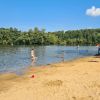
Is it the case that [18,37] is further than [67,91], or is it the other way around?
Result: [18,37]

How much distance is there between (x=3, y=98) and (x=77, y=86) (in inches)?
179

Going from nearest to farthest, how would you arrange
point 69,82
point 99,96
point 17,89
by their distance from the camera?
point 99,96, point 17,89, point 69,82

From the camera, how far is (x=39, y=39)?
182625 mm

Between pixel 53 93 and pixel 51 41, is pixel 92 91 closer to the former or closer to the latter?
pixel 53 93

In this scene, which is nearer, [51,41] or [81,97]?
[81,97]

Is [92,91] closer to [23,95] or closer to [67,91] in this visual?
[67,91]

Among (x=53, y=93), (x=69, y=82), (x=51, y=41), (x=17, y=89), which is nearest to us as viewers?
(x=53, y=93)

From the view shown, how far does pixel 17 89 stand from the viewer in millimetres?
15180

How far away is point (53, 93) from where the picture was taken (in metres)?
13.8

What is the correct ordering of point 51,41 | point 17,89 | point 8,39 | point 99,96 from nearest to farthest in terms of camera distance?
point 99,96 < point 17,89 < point 8,39 < point 51,41

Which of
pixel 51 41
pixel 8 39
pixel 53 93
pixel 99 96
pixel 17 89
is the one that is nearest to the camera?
pixel 99 96

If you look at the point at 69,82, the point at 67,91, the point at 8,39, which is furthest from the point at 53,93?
the point at 8,39

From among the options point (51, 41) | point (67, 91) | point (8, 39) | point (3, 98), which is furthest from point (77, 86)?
point (51, 41)

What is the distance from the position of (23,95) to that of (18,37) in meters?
171
